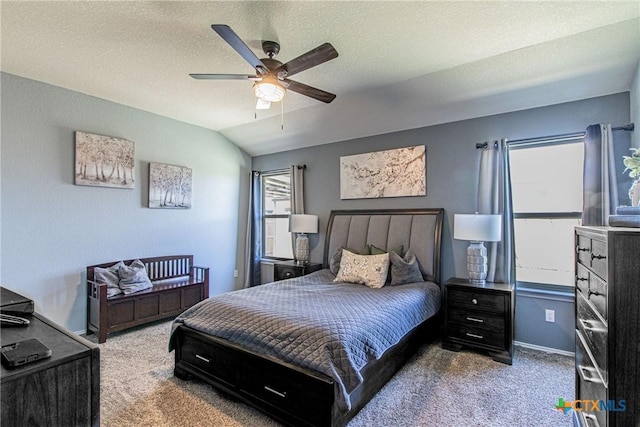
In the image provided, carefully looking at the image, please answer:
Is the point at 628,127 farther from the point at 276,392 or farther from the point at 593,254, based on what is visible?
the point at 276,392

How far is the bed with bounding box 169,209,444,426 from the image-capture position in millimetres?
1896

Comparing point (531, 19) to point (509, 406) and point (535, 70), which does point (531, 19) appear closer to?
point (535, 70)

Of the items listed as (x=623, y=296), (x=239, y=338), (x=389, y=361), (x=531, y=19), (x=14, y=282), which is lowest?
(x=389, y=361)

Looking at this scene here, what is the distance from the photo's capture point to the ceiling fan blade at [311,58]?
6.66 ft

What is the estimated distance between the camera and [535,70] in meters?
2.80

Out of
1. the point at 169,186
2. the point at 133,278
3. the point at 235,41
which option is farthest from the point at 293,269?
the point at 235,41

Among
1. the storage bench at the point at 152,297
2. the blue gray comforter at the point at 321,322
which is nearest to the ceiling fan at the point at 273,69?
the blue gray comforter at the point at 321,322

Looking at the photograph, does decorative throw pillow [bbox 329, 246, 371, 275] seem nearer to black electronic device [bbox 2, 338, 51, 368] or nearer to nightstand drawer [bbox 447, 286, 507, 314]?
nightstand drawer [bbox 447, 286, 507, 314]

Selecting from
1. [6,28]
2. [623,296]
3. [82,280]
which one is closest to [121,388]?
[82,280]

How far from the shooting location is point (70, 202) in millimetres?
3588

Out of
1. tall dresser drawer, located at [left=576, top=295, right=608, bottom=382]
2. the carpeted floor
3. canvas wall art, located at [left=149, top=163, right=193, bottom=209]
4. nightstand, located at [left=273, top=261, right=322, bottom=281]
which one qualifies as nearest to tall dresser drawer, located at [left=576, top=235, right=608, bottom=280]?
tall dresser drawer, located at [left=576, top=295, right=608, bottom=382]

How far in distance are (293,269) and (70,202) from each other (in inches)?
110

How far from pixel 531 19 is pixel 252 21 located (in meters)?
2.00

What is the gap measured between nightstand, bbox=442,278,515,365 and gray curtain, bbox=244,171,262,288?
134 inches
